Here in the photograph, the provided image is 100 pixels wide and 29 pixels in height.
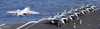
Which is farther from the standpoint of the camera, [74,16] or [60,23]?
[74,16]

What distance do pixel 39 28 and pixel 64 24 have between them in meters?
8.97

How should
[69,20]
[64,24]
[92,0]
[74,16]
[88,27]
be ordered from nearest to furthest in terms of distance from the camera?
[88,27]
[64,24]
[69,20]
[74,16]
[92,0]

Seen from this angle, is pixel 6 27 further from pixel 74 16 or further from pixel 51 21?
pixel 74 16

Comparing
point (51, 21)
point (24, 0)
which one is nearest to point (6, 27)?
point (51, 21)

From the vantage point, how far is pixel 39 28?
5353cm

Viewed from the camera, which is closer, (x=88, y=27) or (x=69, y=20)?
(x=88, y=27)

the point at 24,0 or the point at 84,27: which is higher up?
the point at 24,0

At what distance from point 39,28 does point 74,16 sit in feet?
70.1

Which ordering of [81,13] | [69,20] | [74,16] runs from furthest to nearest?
1. [81,13]
2. [74,16]
3. [69,20]

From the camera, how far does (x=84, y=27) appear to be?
52312 millimetres

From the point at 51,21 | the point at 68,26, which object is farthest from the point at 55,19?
the point at 68,26

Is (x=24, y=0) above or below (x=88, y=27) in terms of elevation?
above

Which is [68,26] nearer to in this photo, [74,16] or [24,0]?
[74,16]

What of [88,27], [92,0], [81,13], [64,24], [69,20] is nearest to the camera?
[88,27]
